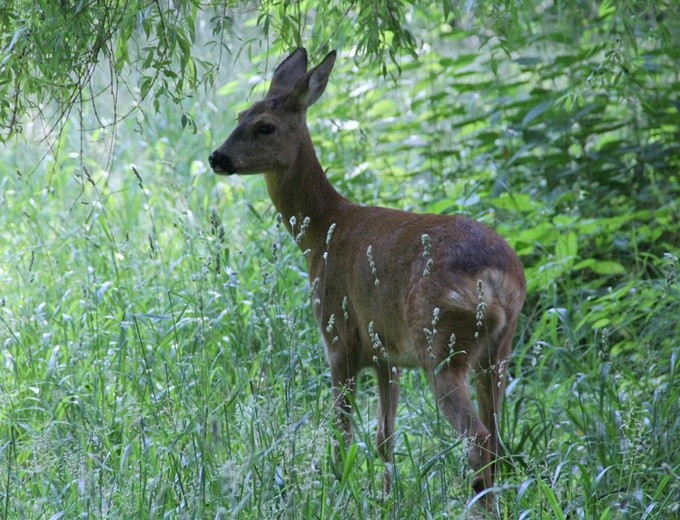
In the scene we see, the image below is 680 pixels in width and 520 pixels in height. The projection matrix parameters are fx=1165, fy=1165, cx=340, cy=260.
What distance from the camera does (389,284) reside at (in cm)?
418

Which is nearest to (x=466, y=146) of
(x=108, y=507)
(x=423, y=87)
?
(x=423, y=87)

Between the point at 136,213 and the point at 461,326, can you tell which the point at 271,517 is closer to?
the point at 461,326

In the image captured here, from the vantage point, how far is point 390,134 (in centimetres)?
770

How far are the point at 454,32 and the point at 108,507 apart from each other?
462cm

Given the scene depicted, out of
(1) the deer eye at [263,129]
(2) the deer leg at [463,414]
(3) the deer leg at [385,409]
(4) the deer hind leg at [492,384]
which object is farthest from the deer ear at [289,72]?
(2) the deer leg at [463,414]

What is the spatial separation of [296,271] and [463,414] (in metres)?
1.91

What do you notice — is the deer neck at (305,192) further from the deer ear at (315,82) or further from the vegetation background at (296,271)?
the vegetation background at (296,271)

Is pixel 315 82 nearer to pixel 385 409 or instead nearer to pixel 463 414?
pixel 385 409

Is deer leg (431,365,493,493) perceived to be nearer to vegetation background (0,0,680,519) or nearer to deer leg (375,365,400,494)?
vegetation background (0,0,680,519)

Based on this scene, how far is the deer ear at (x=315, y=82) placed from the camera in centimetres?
498

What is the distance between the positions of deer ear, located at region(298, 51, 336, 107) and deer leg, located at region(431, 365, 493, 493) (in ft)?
5.39

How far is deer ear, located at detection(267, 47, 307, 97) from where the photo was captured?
5.18 m

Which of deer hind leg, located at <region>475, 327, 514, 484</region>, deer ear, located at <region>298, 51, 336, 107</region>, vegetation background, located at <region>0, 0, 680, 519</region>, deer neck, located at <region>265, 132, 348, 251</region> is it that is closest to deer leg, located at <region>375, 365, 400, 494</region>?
vegetation background, located at <region>0, 0, 680, 519</region>

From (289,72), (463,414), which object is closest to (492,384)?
(463,414)
